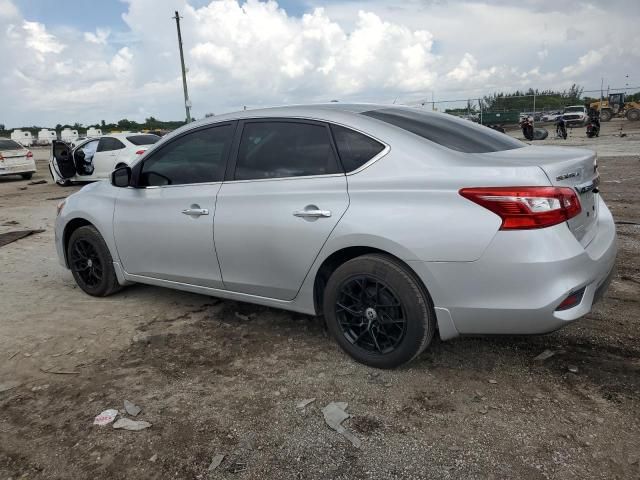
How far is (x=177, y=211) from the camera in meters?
3.99

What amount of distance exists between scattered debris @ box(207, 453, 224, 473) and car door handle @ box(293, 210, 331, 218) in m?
1.44

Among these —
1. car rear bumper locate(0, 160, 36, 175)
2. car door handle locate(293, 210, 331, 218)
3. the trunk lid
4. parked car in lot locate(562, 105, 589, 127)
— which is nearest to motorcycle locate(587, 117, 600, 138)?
parked car in lot locate(562, 105, 589, 127)

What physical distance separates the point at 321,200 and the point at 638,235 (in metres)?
4.80

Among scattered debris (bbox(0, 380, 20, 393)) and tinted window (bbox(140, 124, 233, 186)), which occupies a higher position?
tinted window (bbox(140, 124, 233, 186))

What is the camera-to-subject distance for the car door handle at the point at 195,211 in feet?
12.5

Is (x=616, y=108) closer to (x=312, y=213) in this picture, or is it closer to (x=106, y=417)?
(x=312, y=213)

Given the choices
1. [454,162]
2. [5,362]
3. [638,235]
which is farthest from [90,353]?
[638,235]

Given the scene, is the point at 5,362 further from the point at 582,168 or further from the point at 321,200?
the point at 582,168

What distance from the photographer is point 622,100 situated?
136 feet

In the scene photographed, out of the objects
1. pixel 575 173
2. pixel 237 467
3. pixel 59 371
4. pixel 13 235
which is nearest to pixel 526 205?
pixel 575 173

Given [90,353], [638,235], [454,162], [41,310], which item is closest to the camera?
[454,162]

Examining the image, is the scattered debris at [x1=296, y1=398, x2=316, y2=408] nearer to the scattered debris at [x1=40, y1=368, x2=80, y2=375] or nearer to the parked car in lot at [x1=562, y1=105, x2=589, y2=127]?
the scattered debris at [x1=40, y1=368, x2=80, y2=375]

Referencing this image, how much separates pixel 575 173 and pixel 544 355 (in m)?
1.18

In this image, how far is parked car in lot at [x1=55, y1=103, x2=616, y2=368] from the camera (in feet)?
8.90
